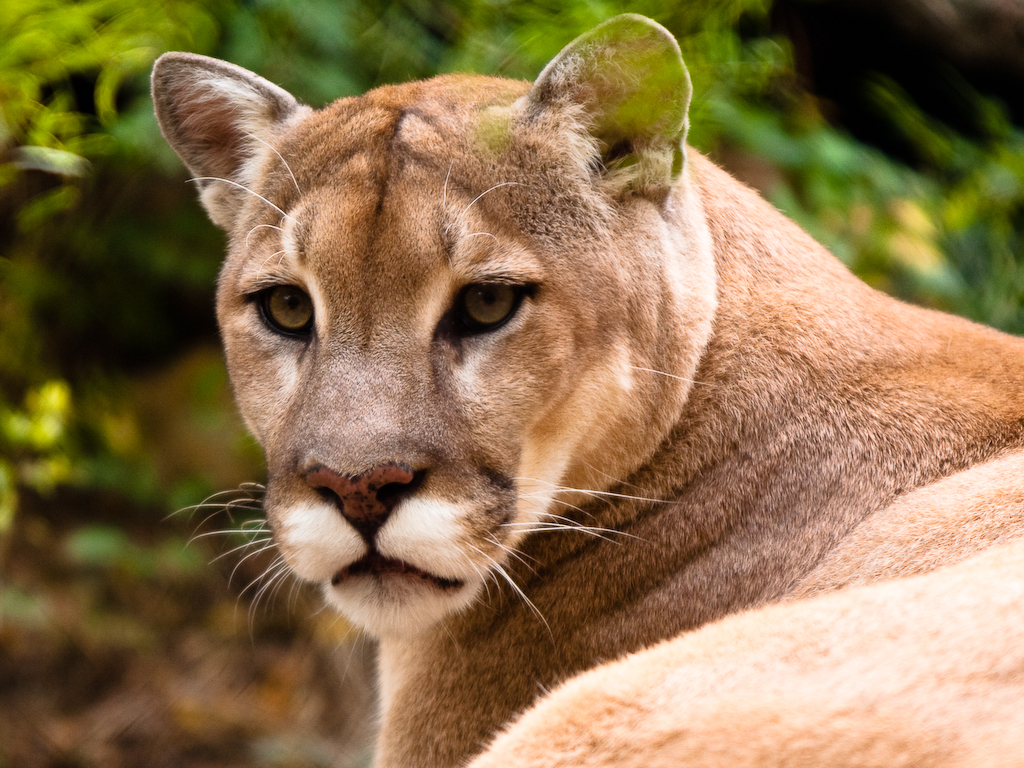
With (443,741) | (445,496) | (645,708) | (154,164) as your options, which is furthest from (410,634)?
(154,164)

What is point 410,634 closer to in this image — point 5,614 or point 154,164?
point 154,164

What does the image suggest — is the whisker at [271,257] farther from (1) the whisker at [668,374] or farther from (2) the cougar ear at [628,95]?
(1) the whisker at [668,374]

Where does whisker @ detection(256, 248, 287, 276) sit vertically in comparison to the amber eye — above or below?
below

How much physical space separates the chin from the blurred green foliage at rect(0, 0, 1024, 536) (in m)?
1.52

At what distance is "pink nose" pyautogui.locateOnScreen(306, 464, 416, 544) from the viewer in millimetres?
1974

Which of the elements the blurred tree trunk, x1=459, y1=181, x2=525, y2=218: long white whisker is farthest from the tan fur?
the blurred tree trunk

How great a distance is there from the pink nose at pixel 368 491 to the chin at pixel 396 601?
15 cm

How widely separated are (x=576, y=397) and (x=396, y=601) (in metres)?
0.59

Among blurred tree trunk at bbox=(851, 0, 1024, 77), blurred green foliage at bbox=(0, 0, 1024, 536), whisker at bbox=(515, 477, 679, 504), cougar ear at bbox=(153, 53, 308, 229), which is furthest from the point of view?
blurred tree trunk at bbox=(851, 0, 1024, 77)

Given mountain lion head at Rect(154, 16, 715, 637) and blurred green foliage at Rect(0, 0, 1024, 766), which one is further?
blurred green foliage at Rect(0, 0, 1024, 766)

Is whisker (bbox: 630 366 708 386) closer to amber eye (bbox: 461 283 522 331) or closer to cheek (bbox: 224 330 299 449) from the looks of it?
amber eye (bbox: 461 283 522 331)

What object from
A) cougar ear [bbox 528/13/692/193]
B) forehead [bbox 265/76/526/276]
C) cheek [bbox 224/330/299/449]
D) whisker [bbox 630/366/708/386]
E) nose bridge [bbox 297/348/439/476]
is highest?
cougar ear [bbox 528/13/692/193]

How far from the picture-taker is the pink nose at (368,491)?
197 centimetres

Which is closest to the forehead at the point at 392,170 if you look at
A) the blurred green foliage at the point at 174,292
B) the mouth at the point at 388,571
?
the mouth at the point at 388,571
